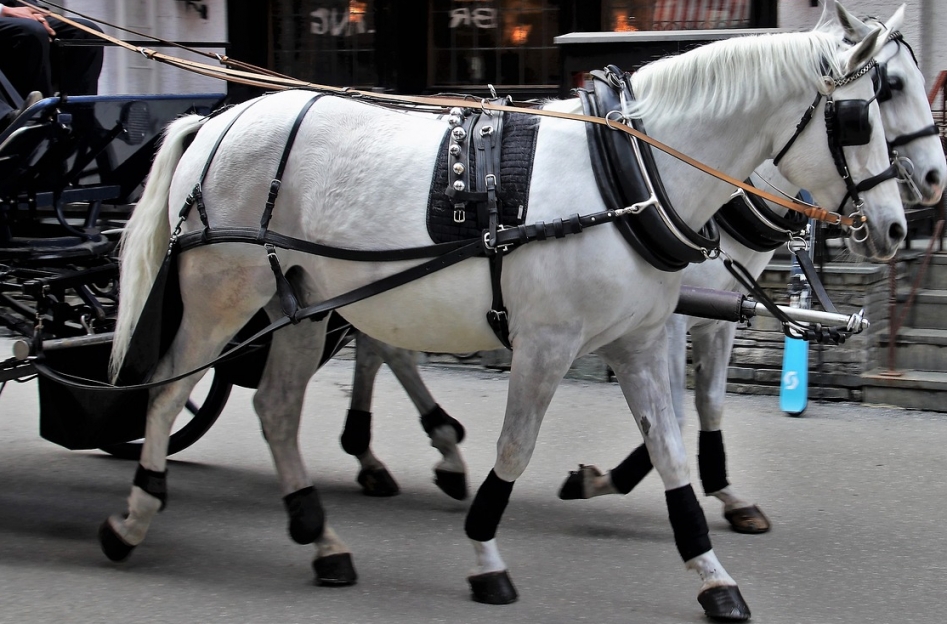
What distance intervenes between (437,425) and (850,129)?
2.36 meters

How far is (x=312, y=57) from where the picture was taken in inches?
372

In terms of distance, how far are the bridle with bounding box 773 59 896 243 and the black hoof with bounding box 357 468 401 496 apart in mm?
2534

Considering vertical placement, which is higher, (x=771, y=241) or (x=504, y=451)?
(x=771, y=241)

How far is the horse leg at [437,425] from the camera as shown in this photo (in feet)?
16.2

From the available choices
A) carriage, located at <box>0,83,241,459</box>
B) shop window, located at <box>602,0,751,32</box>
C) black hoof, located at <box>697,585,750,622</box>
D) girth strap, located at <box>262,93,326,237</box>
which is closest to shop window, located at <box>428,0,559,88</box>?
shop window, located at <box>602,0,751,32</box>

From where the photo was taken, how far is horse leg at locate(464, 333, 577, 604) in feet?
11.7

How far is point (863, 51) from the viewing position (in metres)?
3.29

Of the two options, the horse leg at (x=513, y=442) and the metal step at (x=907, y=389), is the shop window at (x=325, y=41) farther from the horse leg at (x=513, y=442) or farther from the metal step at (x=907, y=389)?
the horse leg at (x=513, y=442)

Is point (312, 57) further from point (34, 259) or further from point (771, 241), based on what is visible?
point (771, 241)

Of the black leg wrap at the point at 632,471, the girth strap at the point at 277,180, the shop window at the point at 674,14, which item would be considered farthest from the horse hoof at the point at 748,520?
the shop window at the point at 674,14

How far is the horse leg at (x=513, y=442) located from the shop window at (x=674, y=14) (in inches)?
209

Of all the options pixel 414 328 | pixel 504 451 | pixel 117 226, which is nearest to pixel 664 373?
pixel 504 451

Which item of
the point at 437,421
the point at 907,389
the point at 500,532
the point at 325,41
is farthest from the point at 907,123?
the point at 325,41

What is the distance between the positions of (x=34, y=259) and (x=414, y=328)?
1.88 m
